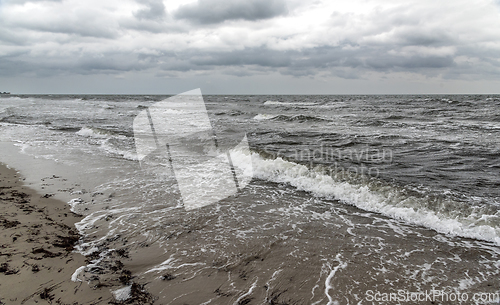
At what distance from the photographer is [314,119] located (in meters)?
22.5

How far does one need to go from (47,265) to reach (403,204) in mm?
6508

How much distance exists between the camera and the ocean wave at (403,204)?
4.95 m

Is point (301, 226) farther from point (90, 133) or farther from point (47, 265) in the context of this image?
point (90, 133)

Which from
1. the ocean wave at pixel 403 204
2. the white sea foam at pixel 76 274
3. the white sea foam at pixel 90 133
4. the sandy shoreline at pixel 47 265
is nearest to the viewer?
the sandy shoreline at pixel 47 265

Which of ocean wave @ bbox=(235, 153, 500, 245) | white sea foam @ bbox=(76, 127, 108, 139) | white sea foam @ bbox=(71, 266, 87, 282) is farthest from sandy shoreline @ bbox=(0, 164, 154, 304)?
white sea foam @ bbox=(76, 127, 108, 139)

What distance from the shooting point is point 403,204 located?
5.88 meters

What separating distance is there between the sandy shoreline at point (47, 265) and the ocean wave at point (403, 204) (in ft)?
16.4

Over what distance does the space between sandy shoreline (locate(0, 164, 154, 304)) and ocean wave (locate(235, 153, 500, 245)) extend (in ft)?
16.4

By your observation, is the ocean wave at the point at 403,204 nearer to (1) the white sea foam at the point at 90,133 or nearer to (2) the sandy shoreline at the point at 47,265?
(2) the sandy shoreline at the point at 47,265

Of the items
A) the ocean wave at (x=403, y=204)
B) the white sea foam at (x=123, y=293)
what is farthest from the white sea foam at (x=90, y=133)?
the white sea foam at (x=123, y=293)

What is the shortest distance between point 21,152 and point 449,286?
13.7 meters

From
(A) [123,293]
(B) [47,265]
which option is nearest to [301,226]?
(A) [123,293]

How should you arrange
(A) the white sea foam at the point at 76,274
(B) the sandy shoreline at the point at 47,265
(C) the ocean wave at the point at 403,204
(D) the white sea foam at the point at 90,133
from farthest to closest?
(D) the white sea foam at the point at 90,133, (C) the ocean wave at the point at 403,204, (A) the white sea foam at the point at 76,274, (B) the sandy shoreline at the point at 47,265

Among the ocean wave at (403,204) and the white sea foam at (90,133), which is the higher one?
the white sea foam at (90,133)
